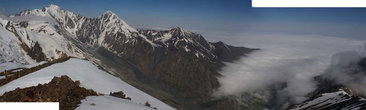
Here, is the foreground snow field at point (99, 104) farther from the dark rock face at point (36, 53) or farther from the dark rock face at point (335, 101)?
the dark rock face at point (36, 53)

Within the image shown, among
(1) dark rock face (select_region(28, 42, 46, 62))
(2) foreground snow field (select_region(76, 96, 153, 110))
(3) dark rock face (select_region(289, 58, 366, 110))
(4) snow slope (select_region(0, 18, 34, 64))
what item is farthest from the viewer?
(1) dark rock face (select_region(28, 42, 46, 62))

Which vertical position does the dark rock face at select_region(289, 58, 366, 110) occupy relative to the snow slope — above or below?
below

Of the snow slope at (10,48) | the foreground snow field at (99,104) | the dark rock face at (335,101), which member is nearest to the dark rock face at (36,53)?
the snow slope at (10,48)

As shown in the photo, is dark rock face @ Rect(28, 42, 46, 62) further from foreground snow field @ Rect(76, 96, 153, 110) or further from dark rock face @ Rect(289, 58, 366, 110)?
foreground snow field @ Rect(76, 96, 153, 110)

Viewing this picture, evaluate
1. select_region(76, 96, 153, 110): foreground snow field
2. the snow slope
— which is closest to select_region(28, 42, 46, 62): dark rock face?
the snow slope

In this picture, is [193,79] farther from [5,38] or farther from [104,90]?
[104,90]

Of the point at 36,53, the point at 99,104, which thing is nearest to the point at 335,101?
the point at 99,104

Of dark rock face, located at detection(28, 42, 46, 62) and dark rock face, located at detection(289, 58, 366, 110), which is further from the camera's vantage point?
dark rock face, located at detection(28, 42, 46, 62)

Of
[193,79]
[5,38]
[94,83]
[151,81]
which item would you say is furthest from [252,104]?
[94,83]

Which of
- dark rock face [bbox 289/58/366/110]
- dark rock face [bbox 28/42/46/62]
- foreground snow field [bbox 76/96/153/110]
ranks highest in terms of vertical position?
foreground snow field [bbox 76/96/153/110]

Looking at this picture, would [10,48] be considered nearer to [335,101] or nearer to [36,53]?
[36,53]

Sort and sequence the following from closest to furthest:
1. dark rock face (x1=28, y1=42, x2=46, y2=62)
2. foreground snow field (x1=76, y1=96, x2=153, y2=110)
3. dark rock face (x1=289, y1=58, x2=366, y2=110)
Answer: foreground snow field (x1=76, y1=96, x2=153, y2=110) < dark rock face (x1=289, y1=58, x2=366, y2=110) < dark rock face (x1=28, y1=42, x2=46, y2=62)
